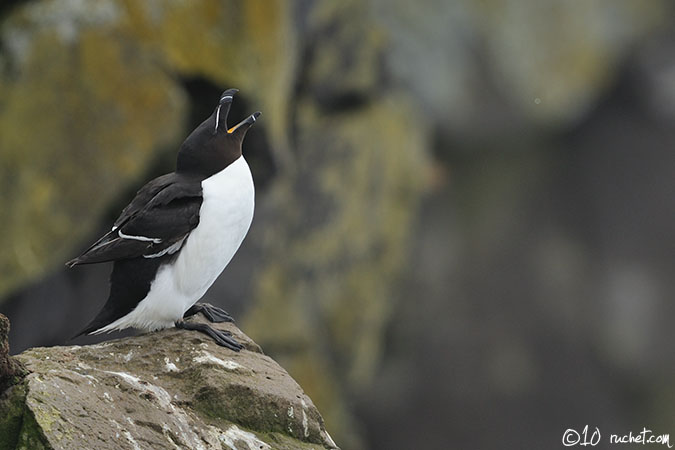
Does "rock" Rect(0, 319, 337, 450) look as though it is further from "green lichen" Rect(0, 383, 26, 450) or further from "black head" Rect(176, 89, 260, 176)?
"black head" Rect(176, 89, 260, 176)

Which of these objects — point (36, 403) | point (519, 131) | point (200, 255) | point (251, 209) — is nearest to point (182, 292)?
A: point (200, 255)

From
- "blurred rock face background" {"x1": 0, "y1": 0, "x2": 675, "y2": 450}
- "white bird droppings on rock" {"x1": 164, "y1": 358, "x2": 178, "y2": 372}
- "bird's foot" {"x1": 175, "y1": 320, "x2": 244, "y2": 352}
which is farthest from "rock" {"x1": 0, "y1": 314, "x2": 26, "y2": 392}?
"blurred rock face background" {"x1": 0, "y1": 0, "x2": 675, "y2": 450}

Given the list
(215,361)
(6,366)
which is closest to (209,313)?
(215,361)

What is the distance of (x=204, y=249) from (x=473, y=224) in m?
8.38

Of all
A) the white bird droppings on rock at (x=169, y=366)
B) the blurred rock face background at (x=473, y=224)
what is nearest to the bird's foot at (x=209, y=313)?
the white bird droppings on rock at (x=169, y=366)

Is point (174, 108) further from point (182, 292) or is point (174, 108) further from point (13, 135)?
point (182, 292)

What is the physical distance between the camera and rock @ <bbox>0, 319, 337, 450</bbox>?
2.62 metres

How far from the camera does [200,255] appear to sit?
3.50 metres

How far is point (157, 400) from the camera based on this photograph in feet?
9.80

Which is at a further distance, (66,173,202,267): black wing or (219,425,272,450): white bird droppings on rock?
(66,173,202,267): black wing

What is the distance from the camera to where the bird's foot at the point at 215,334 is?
3492 mm

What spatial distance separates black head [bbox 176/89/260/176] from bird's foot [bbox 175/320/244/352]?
519mm

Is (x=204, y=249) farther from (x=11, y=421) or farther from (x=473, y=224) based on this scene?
(x=473, y=224)

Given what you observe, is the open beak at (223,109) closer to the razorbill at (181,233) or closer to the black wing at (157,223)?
the razorbill at (181,233)
